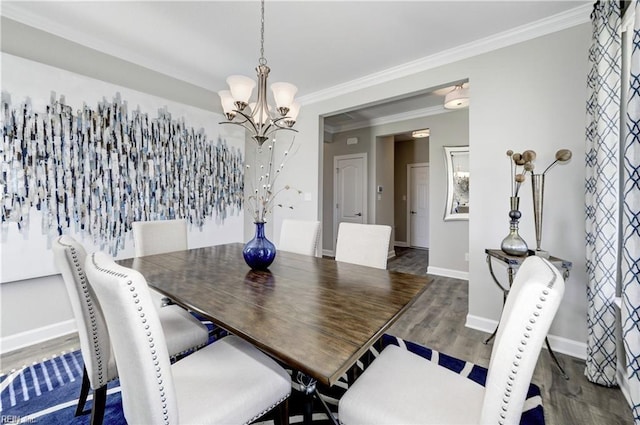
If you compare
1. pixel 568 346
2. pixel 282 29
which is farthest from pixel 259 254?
pixel 568 346

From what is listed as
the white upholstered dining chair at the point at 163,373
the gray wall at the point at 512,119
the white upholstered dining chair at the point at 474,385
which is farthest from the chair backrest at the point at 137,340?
the gray wall at the point at 512,119

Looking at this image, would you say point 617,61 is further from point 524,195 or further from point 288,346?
point 288,346

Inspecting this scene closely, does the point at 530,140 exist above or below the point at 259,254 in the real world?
above

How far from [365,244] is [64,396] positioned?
2.03 metres

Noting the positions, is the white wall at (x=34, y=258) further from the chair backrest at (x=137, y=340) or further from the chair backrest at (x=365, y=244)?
the chair backrest at (x=365, y=244)

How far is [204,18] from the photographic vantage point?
2213 millimetres

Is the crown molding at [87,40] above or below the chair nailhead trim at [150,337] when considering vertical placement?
above

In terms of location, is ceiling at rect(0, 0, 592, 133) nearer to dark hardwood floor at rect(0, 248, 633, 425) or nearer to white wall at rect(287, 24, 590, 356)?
white wall at rect(287, 24, 590, 356)

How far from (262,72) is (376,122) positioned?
11.7 feet

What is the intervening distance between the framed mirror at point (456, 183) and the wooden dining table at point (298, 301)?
319cm

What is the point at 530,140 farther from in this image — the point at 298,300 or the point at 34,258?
the point at 34,258

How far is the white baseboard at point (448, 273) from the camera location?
13.6 ft

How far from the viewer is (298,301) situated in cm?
117

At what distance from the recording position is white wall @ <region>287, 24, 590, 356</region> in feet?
6.90
